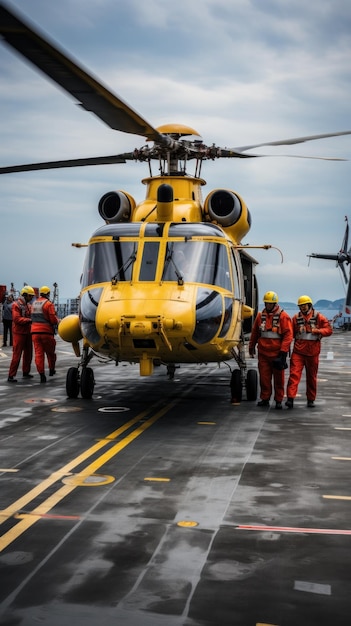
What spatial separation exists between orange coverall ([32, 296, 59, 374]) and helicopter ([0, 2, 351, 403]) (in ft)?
8.04

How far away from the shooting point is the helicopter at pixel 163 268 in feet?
35.0

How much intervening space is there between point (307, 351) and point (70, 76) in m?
7.63

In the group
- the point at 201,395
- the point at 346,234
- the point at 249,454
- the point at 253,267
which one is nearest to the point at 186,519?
the point at 249,454

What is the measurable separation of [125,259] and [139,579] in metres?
7.54

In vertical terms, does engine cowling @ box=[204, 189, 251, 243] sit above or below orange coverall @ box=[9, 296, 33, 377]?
above

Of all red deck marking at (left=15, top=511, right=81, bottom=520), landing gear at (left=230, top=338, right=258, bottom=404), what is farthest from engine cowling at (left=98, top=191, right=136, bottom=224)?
red deck marking at (left=15, top=511, right=81, bottom=520)

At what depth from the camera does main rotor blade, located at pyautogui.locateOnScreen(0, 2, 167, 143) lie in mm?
4434

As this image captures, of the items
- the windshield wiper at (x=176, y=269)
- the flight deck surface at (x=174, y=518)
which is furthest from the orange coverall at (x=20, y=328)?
the windshield wiper at (x=176, y=269)

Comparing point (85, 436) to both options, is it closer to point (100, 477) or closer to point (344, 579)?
point (100, 477)

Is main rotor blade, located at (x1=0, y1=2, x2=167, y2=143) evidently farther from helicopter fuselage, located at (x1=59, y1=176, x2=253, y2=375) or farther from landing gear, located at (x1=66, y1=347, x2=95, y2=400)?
landing gear, located at (x1=66, y1=347, x2=95, y2=400)

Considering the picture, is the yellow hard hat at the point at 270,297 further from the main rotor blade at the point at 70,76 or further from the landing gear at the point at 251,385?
the main rotor blade at the point at 70,76

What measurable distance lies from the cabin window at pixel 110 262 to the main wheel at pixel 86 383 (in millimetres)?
1796

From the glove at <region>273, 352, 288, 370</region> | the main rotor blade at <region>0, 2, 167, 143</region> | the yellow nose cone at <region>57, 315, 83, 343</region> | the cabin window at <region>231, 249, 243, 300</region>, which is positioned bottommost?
the glove at <region>273, 352, 288, 370</region>

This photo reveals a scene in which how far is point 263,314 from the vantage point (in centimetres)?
1299
